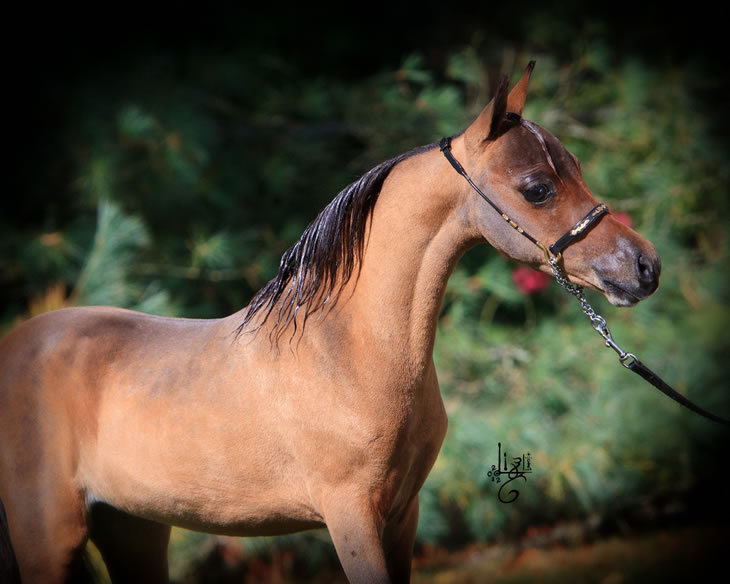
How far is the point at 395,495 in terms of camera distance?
1233 mm

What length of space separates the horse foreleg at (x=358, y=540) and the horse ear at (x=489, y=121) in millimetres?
592

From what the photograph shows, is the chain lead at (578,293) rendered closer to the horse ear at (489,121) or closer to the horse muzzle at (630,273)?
the horse muzzle at (630,273)

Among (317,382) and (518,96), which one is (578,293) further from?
(317,382)

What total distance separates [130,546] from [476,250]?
243 centimetres

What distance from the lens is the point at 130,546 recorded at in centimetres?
149

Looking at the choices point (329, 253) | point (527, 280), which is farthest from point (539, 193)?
point (527, 280)

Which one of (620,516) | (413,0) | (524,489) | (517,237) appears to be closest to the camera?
(517,237)

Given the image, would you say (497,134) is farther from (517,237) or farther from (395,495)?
(395,495)

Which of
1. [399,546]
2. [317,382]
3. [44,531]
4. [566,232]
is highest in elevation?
[566,232]

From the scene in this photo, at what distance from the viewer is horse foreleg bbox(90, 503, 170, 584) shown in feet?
4.81

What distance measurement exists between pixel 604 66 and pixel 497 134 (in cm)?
285

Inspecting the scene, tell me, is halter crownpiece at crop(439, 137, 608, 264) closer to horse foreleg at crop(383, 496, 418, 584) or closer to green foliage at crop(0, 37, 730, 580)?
horse foreleg at crop(383, 496, 418, 584)

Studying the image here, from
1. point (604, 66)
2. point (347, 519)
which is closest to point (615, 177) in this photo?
point (604, 66)
